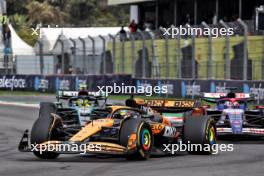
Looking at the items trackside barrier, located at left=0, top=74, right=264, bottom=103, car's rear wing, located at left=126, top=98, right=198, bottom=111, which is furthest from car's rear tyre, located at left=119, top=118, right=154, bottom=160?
trackside barrier, located at left=0, top=74, right=264, bottom=103

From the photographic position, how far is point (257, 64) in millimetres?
26266

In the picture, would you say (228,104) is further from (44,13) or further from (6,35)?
(44,13)

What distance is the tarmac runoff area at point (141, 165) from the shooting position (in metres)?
10.1

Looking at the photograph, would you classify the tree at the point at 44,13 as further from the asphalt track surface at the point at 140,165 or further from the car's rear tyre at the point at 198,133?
the car's rear tyre at the point at 198,133

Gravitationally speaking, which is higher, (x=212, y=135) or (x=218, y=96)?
(x=218, y=96)

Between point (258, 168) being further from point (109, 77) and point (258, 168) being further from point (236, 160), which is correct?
point (109, 77)

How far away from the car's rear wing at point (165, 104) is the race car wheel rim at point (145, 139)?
1736 mm

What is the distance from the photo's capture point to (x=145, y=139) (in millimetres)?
11594

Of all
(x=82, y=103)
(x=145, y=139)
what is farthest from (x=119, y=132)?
(x=82, y=103)

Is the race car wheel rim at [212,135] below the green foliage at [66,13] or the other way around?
below

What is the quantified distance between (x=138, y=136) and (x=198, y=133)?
→ 1.41 meters

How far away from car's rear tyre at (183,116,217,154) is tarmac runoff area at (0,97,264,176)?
18 cm

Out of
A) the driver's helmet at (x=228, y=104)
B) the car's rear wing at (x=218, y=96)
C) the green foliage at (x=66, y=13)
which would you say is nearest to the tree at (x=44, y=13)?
the green foliage at (x=66, y=13)

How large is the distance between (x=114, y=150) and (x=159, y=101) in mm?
2953
